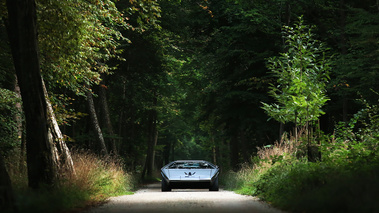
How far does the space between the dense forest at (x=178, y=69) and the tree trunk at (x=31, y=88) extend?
0.02 m

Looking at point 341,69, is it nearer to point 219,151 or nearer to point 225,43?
point 225,43

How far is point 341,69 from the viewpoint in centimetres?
1939

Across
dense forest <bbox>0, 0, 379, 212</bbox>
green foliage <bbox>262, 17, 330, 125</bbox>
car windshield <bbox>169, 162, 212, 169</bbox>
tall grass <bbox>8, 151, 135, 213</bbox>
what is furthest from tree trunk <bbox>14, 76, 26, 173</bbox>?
green foliage <bbox>262, 17, 330, 125</bbox>

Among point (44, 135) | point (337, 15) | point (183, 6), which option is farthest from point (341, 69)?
point (44, 135)

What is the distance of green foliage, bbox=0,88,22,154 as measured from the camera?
14.9m

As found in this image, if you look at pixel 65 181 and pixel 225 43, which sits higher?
pixel 225 43

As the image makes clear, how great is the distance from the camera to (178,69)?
35000mm

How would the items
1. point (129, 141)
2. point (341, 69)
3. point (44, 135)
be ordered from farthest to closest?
1. point (129, 141)
2. point (341, 69)
3. point (44, 135)

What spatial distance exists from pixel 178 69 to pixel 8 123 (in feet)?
65.9

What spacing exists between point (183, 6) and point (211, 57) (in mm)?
4865

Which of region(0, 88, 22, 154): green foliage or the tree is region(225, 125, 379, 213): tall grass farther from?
region(0, 88, 22, 154): green foliage

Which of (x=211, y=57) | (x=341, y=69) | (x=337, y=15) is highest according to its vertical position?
(x=337, y=15)

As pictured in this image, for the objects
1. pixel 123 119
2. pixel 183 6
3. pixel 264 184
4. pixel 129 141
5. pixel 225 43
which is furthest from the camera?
pixel 123 119

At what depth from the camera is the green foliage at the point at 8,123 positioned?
48.9 ft
